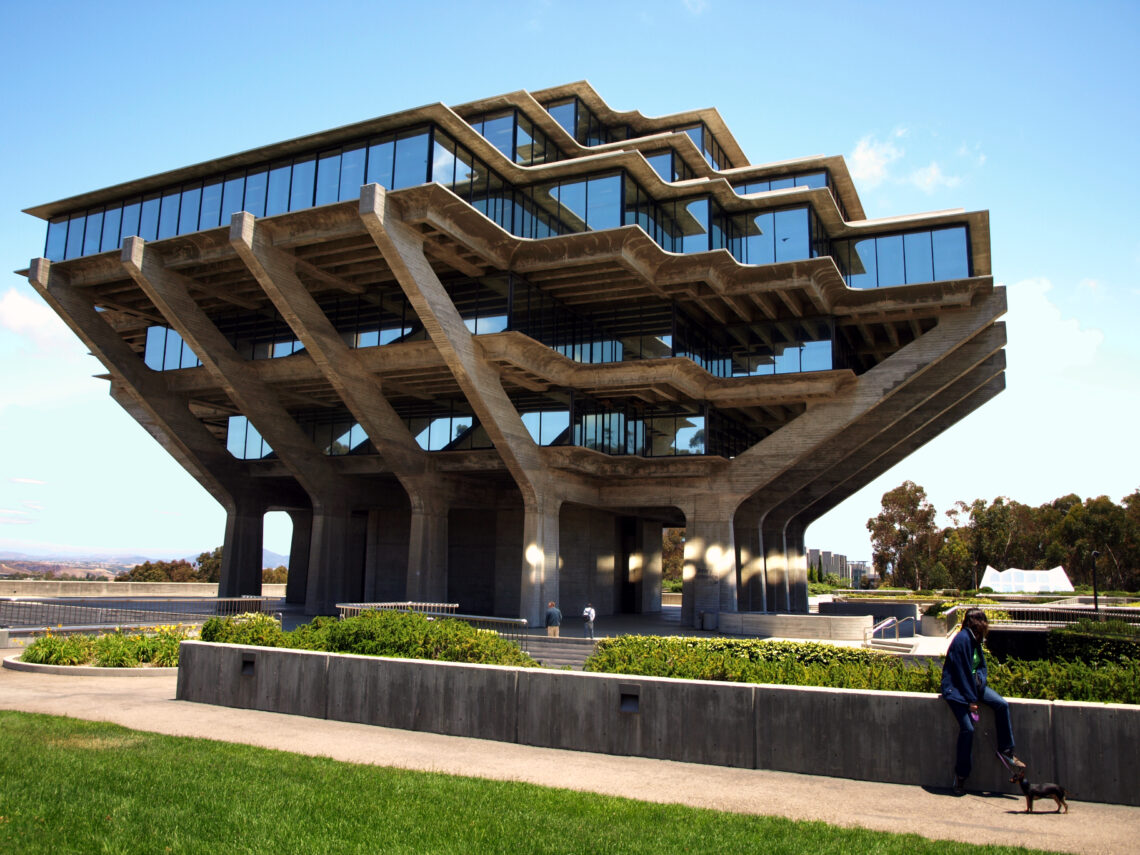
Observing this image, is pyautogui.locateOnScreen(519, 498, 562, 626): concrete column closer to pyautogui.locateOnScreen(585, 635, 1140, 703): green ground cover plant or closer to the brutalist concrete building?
the brutalist concrete building

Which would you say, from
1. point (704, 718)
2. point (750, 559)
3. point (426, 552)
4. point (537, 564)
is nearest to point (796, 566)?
point (750, 559)

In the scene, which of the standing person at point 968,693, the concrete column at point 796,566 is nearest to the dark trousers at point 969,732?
the standing person at point 968,693

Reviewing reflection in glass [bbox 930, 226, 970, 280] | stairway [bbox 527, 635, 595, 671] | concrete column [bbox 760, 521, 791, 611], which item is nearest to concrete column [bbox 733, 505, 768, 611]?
concrete column [bbox 760, 521, 791, 611]

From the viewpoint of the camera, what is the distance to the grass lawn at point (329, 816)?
22.3 ft

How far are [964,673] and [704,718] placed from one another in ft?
9.73

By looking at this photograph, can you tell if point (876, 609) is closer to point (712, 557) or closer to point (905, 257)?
point (712, 557)

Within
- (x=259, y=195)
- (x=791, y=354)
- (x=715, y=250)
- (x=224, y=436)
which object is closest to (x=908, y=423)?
(x=791, y=354)

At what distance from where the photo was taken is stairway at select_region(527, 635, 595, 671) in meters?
26.1

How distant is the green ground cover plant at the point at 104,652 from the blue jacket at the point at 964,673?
611 inches

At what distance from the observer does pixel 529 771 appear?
9906mm

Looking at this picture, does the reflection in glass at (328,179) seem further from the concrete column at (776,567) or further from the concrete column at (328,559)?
the concrete column at (776,567)

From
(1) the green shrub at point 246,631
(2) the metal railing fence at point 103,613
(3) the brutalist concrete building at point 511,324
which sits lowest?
(2) the metal railing fence at point 103,613

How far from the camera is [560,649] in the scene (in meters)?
26.8

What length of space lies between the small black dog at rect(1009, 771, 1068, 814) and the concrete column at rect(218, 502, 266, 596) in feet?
130
